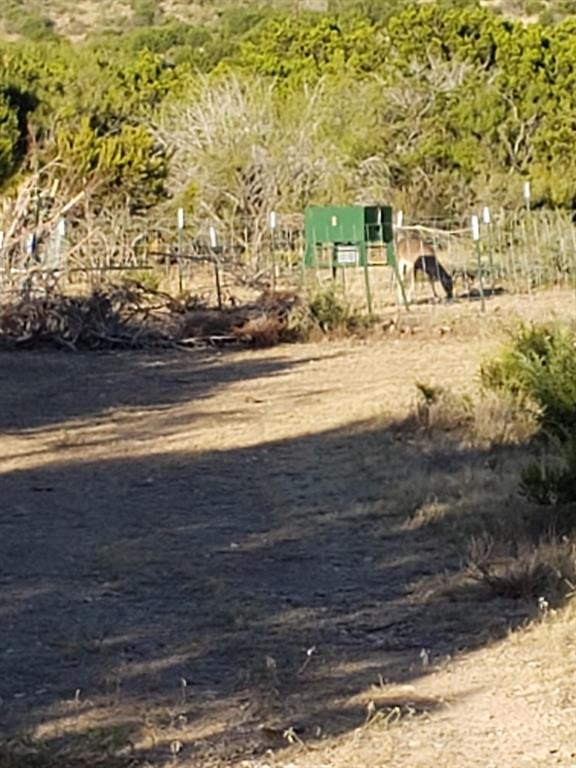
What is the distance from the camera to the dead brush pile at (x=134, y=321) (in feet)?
63.4

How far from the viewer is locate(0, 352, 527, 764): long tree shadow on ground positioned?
5.82 meters

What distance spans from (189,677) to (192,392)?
961cm

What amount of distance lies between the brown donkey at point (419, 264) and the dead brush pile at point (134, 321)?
4313mm

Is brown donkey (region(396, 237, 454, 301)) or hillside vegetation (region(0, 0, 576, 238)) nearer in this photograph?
brown donkey (region(396, 237, 454, 301))

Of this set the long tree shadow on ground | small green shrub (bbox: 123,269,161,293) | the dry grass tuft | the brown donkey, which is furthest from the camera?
the brown donkey

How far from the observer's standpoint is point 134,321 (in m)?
20.2

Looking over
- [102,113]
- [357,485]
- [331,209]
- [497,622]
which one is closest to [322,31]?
[102,113]

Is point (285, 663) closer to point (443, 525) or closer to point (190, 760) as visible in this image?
point (190, 760)

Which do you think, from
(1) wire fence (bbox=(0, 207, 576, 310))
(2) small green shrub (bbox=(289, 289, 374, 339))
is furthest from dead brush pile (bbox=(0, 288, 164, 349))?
(2) small green shrub (bbox=(289, 289, 374, 339))

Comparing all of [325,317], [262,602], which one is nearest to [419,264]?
[325,317]

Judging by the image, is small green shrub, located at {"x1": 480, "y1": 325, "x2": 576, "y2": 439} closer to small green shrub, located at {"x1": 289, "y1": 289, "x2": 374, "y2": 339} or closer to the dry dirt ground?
the dry dirt ground

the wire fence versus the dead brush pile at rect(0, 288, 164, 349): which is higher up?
the wire fence

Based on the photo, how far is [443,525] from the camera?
889cm

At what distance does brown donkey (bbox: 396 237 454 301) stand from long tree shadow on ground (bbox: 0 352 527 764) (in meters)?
13.2
